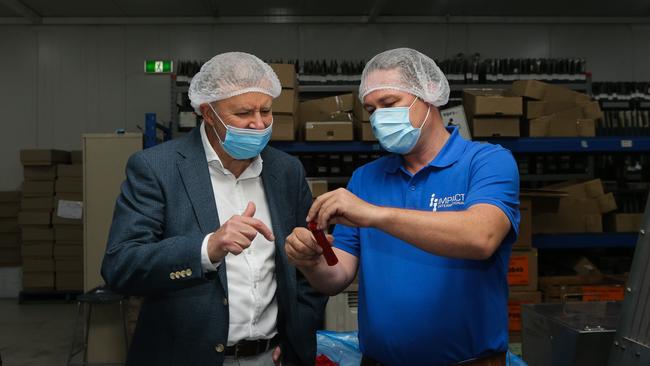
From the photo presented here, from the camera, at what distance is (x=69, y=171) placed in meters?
7.13

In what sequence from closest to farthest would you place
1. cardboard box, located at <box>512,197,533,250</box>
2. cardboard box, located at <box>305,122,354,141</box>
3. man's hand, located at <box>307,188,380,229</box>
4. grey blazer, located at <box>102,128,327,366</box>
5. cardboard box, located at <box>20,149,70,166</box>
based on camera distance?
man's hand, located at <box>307,188,380,229</box> → grey blazer, located at <box>102,128,327,366</box> → cardboard box, located at <box>512,197,533,250</box> → cardboard box, located at <box>305,122,354,141</box> → cardboard box, located at <box>20,149,70,166</box>

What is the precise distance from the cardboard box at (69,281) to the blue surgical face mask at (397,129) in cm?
645

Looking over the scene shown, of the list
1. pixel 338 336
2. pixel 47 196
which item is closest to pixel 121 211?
pixel 338 336

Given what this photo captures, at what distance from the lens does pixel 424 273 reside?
5.12 feet

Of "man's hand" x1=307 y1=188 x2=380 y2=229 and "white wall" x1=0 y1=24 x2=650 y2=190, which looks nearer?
"man's hand" x1=307 y1=188 x2=380 y2=229

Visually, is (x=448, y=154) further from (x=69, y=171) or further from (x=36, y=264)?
(x=36, y=264)

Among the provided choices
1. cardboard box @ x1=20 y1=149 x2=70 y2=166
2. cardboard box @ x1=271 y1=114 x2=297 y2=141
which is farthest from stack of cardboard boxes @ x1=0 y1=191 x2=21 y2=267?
cardboard box @ x1=271 y1=114 x2=297 y2=141

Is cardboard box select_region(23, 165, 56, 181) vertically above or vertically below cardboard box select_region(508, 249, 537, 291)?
above

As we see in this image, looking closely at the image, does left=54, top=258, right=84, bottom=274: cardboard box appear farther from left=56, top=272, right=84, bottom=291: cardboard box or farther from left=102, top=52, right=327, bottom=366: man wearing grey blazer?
left=102, top=52, right=327, bottom=366: man wearing grey blazer

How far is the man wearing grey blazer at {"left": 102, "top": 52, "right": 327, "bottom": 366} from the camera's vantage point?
1495 millimetres

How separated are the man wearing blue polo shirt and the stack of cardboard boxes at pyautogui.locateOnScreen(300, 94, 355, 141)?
2.60m

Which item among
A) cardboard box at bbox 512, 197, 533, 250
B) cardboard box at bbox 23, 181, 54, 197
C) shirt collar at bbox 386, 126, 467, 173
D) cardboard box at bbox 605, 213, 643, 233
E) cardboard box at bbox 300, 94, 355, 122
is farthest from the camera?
cardboard box at bbox 23, 181, 54, 197

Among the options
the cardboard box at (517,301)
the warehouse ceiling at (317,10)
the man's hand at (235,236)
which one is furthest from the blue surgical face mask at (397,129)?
the warehouse ceiling at (317,10)

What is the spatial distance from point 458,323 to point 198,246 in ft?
2.33
